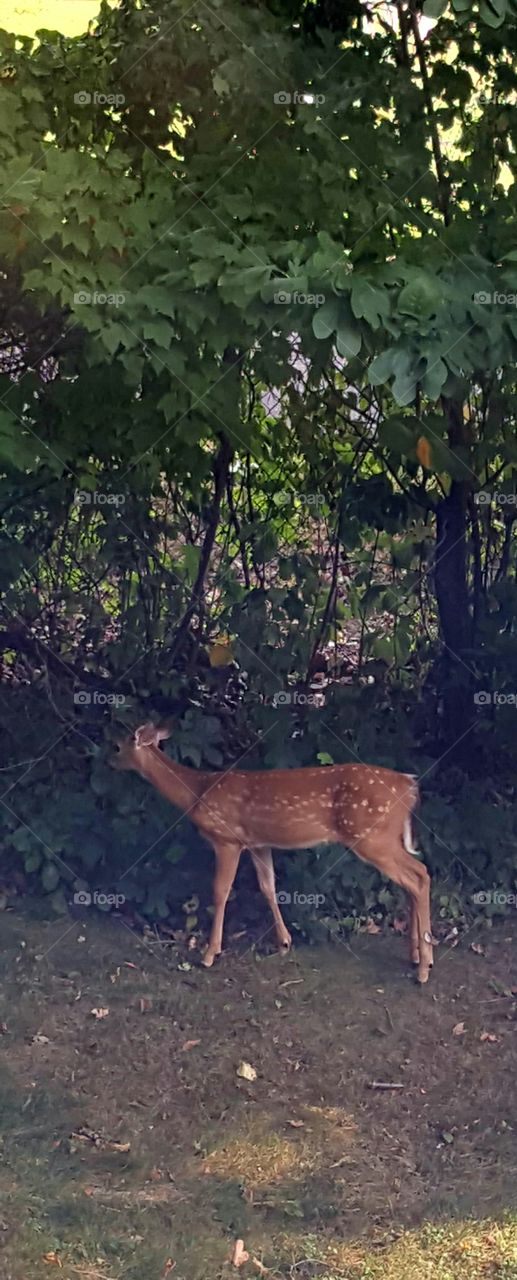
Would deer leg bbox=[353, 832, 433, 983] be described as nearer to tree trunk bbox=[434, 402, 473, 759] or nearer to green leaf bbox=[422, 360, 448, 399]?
tree trunk bbox=[434, 402, 473, 759]

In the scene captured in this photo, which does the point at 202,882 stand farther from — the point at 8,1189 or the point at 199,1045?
the point at 8,1189

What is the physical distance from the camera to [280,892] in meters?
5.63

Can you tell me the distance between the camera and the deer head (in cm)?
541

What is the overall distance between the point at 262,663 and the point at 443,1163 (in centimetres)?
244

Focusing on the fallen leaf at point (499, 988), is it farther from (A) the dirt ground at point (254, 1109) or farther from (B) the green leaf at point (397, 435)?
(B) the green leaf at point (397, 435)

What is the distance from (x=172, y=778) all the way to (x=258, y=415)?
5.48ft

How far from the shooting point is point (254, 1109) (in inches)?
175

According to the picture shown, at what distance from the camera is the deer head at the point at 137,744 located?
17.7 feet

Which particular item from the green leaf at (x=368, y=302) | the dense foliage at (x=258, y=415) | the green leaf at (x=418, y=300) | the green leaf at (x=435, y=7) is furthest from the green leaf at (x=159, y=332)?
the green leaf at (x=435, y=7)

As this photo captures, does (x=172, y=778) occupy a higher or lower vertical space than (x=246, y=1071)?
higher

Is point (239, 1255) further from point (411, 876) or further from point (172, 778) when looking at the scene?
point (172, 778)

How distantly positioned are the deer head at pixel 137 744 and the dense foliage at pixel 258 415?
0.83 feet

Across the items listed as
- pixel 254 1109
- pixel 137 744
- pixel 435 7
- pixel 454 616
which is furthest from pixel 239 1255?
pixel 435 7

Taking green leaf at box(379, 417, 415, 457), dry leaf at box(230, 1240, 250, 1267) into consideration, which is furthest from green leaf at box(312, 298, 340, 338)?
dry leaf at box(230, 1240, 250, 1267)
